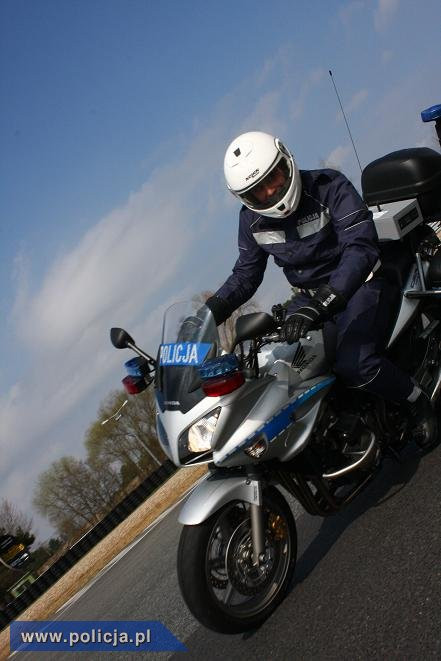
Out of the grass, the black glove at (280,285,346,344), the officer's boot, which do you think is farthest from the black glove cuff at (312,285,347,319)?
the grass

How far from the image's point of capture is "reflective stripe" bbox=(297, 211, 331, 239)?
3818mm

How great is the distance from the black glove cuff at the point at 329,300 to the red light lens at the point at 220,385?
22.5 inches

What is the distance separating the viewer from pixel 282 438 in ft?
10.7

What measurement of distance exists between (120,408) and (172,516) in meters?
4.69

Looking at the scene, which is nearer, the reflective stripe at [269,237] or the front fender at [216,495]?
the front fender at [216,495]

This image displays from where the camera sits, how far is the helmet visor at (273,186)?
3.70 metres

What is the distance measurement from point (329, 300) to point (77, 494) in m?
75.3

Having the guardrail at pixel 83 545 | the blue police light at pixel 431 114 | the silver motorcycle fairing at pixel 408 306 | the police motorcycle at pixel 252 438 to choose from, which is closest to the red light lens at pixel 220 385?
the police motorcycle at pixel 252 438

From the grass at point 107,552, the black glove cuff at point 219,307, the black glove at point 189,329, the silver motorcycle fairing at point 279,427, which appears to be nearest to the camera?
the silver motorcycle fairing at point 279,427

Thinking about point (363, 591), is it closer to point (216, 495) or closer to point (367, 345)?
point (216, 495)

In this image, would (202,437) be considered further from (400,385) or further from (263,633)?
(400,385)

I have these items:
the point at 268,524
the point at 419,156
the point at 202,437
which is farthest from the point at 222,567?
the point at 419,156

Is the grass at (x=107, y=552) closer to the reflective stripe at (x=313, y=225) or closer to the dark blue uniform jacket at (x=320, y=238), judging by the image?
the dark blue uniform jacket at (x=320, y=238)

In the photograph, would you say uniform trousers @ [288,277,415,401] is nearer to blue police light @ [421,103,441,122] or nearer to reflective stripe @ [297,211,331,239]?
reflective stripe @ [297,211,331,239]
